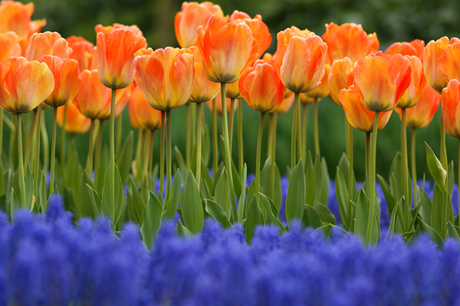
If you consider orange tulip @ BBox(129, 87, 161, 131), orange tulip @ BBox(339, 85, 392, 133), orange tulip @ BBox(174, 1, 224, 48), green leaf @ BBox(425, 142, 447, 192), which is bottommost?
green leaf @ BBox(425, 142, 447, 192)

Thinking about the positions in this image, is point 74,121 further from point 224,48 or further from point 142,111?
point 224,48

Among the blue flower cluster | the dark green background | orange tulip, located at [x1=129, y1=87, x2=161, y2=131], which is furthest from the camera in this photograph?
the dark green background

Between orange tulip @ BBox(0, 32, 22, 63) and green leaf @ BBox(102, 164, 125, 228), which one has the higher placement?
orange tulip @ BBox(0, 32, 22, 63)

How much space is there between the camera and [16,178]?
1344 mm

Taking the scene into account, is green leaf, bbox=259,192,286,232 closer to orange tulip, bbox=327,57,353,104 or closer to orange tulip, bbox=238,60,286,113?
orange tulip, bbox=238,60,286,113

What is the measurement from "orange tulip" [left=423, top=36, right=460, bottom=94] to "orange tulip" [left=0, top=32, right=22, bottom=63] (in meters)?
1.00

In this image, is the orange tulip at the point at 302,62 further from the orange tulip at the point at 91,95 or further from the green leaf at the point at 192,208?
the orange tulip at the point at 91,95

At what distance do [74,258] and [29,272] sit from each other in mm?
60

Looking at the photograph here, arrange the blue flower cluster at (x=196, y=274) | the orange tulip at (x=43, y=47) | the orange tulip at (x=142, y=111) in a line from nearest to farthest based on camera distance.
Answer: the blue flower cluster at (x=196, y=274), the orange tulip at (x=43, y=47), the orange tulip at (x=142, y=111)

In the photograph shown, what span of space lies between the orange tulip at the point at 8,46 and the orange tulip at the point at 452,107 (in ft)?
3.36

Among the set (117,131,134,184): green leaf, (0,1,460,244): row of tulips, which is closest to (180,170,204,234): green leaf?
(0,1,460,244): row of tulips

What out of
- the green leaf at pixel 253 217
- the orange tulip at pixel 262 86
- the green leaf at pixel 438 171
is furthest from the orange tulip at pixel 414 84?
the green leaf at pixel 253 217

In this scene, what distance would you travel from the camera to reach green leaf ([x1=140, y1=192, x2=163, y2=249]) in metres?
0.95

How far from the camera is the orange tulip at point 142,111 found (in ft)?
4.11
